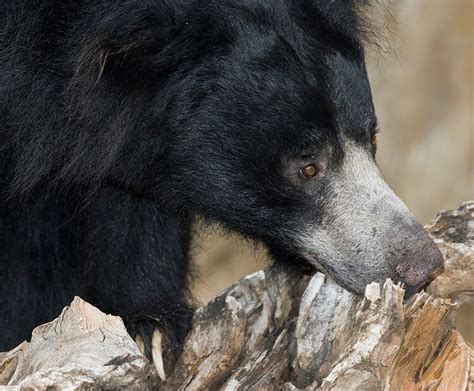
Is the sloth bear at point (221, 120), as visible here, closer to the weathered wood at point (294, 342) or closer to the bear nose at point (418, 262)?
the bear nose at point (418, 262)

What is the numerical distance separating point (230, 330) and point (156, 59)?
41.7 inches

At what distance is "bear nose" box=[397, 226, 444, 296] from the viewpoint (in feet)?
11.7

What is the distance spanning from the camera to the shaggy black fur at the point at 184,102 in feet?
12.1

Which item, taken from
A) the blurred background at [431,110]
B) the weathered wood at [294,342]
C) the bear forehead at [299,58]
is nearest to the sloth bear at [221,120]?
the bear forehead at [299,58]

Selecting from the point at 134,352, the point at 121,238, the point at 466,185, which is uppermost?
the point at 466,185

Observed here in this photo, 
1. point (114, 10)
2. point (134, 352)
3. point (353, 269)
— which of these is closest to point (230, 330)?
point (353, 269)

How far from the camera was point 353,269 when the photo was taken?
148 inches

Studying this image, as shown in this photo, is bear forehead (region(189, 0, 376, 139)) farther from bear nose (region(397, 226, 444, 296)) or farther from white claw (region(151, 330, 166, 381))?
white claw (region(151, 330, 166, 381))

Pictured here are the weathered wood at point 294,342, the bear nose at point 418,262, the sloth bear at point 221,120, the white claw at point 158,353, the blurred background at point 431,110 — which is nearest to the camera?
the weathered wood at point 294,342

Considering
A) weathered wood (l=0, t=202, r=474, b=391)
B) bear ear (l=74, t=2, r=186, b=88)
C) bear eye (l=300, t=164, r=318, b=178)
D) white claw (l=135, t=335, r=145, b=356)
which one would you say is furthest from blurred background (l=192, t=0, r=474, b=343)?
bear ear (l=74, t=2, r=186, b=88)

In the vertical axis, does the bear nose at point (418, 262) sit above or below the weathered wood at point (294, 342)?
above

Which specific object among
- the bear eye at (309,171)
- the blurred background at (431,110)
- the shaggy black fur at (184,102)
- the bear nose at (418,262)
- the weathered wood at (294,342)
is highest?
the blurred background at (431,110)

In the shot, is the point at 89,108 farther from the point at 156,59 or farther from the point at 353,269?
the point at 353,269

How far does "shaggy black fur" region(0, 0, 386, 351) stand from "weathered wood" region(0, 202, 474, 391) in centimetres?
31
